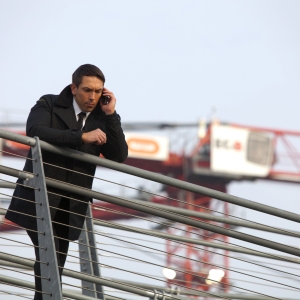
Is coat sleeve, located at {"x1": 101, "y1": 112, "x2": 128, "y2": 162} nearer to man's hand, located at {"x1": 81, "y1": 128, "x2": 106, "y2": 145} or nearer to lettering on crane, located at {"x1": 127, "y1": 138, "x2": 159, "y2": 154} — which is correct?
man's hand, located at {"x1": 81, "y1": 128, "x2": 106, "y2": 145}

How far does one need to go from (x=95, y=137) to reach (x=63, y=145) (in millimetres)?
151

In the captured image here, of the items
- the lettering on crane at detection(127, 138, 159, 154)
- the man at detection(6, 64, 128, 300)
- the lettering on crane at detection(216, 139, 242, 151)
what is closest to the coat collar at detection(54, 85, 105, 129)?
the man at detection(6, 64, 128, 300)

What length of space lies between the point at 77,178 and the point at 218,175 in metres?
41.4

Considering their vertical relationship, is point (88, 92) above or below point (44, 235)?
above

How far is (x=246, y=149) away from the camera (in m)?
47.7

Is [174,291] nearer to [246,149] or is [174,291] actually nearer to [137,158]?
[137,158]

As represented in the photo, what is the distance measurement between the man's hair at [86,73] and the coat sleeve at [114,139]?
19 cm

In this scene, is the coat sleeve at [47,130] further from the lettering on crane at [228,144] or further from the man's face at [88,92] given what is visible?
the lettering on crane at [228,144]

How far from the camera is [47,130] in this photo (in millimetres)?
3992

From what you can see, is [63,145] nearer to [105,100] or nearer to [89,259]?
[105,100]

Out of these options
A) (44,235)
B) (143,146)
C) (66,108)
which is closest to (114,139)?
(66,108)

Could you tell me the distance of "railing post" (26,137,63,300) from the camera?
3.66 metres

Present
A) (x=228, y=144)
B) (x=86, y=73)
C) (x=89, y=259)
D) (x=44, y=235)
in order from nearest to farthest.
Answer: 1. (x=44, y=235)
2. (x=86, y=73)
3. (x=89, y=259)
4. (x=228, y=144)

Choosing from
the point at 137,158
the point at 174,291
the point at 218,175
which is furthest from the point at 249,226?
the point at 218,175
